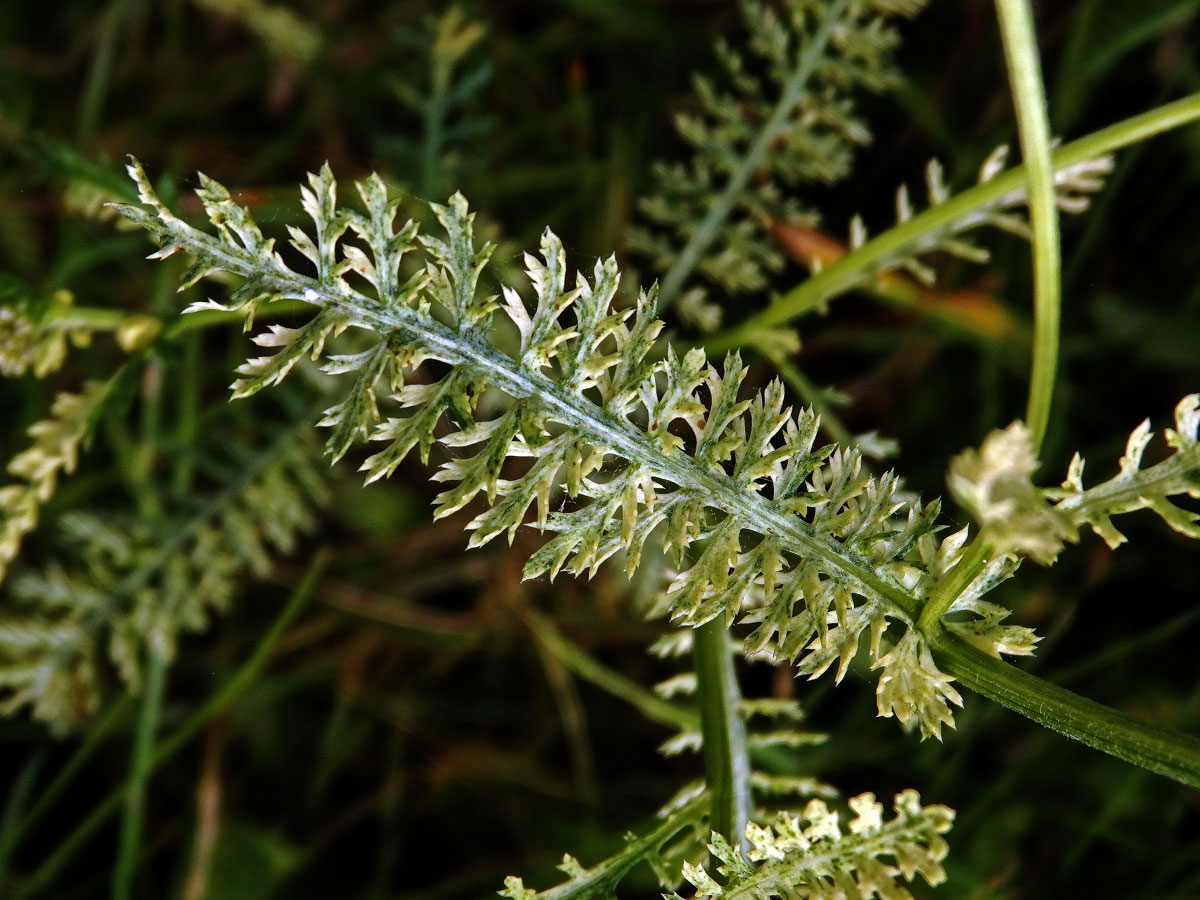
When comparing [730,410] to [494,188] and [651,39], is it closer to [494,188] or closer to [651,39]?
[494,188]

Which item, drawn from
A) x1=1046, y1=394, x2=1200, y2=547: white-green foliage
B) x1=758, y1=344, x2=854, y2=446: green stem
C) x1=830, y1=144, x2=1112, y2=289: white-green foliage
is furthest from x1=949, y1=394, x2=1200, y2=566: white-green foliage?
x1=830, y1=144, x2=1112, y2=289: white-green foliage

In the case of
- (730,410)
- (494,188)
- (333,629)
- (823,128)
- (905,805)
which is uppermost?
(494,188)

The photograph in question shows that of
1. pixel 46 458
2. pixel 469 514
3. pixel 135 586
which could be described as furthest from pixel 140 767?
pixel 46 458

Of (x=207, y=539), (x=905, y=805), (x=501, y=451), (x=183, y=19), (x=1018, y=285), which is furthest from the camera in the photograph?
(x=183, y=19)

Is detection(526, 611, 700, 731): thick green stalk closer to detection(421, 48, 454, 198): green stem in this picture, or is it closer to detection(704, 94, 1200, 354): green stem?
detection(704, 94, 1200, 354): green stem

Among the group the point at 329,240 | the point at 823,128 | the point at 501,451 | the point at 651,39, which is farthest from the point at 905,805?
the point at 651,39
